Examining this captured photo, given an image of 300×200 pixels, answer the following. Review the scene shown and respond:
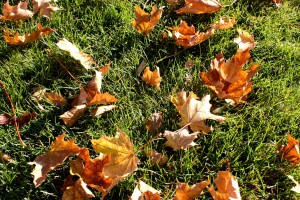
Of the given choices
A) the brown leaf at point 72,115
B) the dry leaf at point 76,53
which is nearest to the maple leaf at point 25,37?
the dry leaf at point 76,53

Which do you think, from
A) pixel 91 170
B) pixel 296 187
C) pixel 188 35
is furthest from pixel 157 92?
pixel 296 187

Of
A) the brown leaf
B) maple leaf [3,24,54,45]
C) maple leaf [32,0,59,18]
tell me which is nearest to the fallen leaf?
the brown leaf

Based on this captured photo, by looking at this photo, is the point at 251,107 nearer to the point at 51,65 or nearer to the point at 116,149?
the point at 116,149

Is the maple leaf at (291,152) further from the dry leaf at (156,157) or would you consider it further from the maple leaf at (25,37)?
the maple leaf at (25,37)

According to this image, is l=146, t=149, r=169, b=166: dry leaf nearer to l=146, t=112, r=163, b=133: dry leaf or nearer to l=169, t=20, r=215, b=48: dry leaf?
l=146, t=112, r=163, b=133: dry leaf

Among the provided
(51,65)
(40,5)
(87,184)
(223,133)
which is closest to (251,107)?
(223,133)
